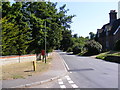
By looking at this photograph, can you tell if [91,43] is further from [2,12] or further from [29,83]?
[29,83]

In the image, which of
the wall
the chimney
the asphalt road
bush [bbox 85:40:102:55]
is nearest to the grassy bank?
the wall

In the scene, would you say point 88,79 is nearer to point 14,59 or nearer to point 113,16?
point 14,59

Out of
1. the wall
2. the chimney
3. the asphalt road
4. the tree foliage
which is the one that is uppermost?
the chimney

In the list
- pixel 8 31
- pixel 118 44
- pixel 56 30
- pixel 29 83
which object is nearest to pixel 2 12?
pixel 8 31

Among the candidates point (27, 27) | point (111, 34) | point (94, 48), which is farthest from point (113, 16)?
point (27, 27)

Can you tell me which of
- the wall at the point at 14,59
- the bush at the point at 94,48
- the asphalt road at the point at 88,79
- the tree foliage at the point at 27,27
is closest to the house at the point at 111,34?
the bush at the point at 94,48

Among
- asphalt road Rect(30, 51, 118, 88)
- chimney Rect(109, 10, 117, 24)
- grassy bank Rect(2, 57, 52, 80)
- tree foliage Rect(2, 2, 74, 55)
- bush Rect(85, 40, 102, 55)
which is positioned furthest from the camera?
chimney Rect(109, 10, 117, 24)

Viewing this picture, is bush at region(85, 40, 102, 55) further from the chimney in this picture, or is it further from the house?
the chimney

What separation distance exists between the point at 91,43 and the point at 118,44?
936cm

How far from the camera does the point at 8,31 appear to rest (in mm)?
19266

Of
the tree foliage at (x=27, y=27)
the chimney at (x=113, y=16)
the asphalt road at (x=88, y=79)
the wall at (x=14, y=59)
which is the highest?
the chimney at (x=113, y=16)

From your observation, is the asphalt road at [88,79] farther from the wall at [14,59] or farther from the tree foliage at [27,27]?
the tree foliage at [27,27]

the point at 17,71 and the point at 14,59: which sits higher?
the point at 14,59

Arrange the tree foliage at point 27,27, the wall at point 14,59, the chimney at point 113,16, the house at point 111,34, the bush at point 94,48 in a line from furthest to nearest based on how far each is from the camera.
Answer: the chimney at point 113,16 < the house at point 111,34 < the bush at point 94,48 < the tree foliage at point 27,27 < the wall at point 14,59
